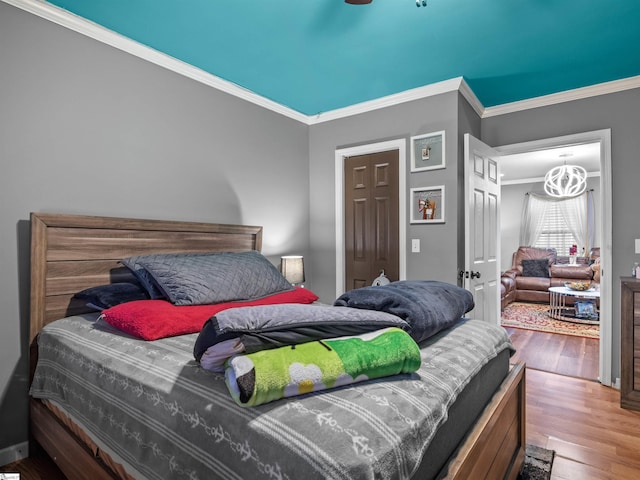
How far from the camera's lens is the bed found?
0.74m

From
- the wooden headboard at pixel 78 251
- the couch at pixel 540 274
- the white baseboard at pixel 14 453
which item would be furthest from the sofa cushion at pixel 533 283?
the white baseboard at pixel 14 453

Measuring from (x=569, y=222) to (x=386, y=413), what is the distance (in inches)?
334

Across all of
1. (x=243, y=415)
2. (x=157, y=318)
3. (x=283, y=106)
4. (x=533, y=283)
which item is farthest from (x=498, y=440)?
(x=533, y=283)

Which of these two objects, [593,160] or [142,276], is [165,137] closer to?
[142,276]

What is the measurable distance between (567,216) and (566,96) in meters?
5.55

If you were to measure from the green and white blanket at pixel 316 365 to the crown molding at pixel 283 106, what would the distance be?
2.27m

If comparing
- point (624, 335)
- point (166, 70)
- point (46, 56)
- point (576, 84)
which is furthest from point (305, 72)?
point (624, 335)

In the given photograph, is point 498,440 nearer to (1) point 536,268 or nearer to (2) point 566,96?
(2) point 566,96

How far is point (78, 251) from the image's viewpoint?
6.63 feet

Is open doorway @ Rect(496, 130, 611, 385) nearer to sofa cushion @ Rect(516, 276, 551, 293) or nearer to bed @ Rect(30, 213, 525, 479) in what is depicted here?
sofa cushion @ Rect(516, 276, 551, 293)

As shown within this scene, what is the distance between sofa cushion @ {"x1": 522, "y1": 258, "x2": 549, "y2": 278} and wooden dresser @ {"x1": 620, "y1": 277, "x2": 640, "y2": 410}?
483 centimetres

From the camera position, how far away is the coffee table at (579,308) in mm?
5152

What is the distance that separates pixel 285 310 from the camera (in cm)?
107

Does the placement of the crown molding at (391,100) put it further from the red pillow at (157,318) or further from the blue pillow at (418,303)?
the red pillow at (157,318)
